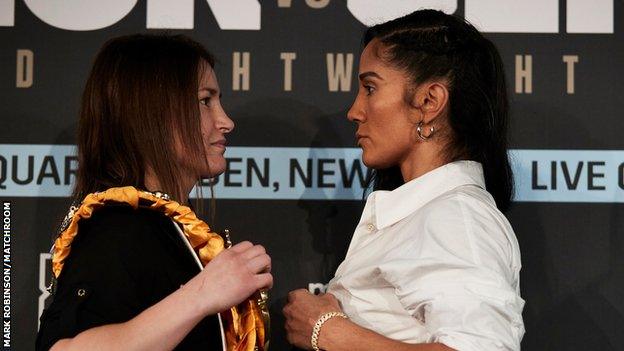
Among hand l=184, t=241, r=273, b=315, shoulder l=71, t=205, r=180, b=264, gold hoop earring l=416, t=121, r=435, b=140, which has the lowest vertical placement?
hand l=184, t=241, r=273, b=315

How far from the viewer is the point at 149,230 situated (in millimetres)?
1433

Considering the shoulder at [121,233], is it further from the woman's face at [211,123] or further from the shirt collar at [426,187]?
the shirt collar at [426,187]

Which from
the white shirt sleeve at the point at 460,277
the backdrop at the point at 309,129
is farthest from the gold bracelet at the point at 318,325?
the backdrop at the point at 309,129

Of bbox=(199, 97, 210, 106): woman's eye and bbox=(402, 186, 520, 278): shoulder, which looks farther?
bbox=(199, 97, 210, 106): woman's eye

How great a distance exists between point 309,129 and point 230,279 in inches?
36.7

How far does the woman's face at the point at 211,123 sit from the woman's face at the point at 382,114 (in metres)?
0.26

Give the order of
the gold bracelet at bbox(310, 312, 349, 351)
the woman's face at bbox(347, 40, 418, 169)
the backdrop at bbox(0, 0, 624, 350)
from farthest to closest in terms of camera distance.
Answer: the backdrop at bbox(0, 0, 624, 350) → the woman's face at bbox(347, 40, 418, 169) → the gold bracelet at bbox(310, 312, 349, 351)

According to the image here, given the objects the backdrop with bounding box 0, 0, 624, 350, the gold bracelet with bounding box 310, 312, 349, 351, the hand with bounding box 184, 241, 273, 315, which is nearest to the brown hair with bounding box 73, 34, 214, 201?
the hand with bounding box 184, 241, 273, 315

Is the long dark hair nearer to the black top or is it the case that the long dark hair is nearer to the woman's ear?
the woman's ear

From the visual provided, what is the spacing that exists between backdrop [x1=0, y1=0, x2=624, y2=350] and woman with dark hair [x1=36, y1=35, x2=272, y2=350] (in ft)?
1.92

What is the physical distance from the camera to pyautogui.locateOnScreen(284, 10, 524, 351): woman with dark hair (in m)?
1.42

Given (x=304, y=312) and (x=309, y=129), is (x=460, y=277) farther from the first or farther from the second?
(x=309, y=129)

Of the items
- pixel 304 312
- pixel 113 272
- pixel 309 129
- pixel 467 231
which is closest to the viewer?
pixel 113 272

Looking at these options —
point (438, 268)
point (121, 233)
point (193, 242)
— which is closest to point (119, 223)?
point (121, 233)
